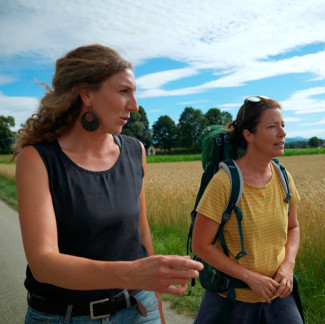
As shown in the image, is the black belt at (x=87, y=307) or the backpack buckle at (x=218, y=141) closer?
the black belt at (x=87, y=307)

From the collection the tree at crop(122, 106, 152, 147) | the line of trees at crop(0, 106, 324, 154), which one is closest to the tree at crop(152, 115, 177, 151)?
the line of trees at crop(0, 106, 324, 154)

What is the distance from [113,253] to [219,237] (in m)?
0.72

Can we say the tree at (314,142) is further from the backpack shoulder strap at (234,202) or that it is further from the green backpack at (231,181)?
the backpack shoulder strap at (234,202)

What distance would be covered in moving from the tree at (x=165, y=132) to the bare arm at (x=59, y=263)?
83267 millimetres

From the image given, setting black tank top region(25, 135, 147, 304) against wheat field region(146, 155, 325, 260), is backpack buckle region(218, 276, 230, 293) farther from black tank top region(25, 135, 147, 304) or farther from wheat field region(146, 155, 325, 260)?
wheat field region(146, 155, 325, 260)

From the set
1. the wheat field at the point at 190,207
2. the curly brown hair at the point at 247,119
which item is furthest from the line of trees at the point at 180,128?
the curly brown hair at the point at 247,119

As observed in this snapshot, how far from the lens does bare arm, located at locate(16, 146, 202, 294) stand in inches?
38.3

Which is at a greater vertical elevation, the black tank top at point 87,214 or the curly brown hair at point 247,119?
the curly brown hair at point 247,119

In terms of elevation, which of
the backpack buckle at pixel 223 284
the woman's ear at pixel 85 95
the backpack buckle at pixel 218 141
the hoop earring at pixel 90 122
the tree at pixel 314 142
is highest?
the tree at pixel 314 142

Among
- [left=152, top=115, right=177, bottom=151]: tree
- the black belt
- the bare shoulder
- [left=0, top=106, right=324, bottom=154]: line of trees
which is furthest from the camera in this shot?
[left=152, top=115, right=177, bottom=151]: tree

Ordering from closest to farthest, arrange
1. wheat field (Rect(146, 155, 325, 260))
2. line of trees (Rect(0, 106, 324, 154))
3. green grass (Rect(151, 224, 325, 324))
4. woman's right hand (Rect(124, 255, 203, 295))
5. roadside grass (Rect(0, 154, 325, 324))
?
woman's right hand (Rect(124, 255, 203, 295))
green grass (Rect(151, 224, 325, 324))
roadside grass (Rect(0, 154, 325, 324))
wheat field (Rect(146, 155, 325, 260))
line of trees (Rect(0, 106, 324, 154))

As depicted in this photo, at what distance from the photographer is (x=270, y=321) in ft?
6.37

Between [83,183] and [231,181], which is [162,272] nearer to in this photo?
[83,183]

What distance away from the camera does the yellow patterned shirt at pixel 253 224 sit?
1960 millimetres
